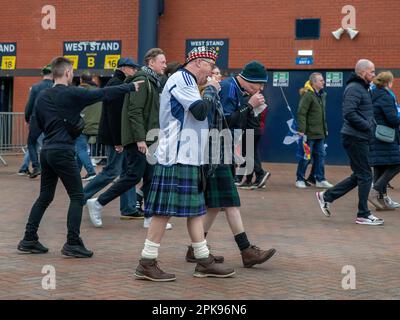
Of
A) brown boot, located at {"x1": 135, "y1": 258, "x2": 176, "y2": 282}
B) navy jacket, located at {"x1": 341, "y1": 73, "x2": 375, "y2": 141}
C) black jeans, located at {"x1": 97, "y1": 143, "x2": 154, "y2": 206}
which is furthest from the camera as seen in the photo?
navy jacket, located at {"x1": 341, "y1": 73, "x2": 375, "y2": 141}

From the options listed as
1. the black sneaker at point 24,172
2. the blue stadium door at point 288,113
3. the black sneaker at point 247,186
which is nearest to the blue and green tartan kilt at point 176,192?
the black sneaker at point 247,186

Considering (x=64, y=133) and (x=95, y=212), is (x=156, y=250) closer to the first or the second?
(x=64, y=133)

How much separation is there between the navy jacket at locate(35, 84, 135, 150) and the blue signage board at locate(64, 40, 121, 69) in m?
12.8

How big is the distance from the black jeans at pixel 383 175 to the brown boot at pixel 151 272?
5469 mm

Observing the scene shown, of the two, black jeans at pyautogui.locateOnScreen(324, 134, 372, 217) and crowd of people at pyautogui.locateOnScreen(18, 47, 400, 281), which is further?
black jeans at pyautogui.locateOnScreen(324, 134, 372, 217)

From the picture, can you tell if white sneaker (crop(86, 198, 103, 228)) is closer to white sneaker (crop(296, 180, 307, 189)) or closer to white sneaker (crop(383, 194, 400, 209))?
white sneaker (crop(383, 194, 400, 209))

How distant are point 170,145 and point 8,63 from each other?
15.9 metres

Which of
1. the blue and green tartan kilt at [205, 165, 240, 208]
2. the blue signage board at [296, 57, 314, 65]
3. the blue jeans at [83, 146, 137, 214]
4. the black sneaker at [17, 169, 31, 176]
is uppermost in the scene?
the blue signage board at [296, 57, 314, 65]

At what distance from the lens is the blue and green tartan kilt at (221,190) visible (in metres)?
6.63

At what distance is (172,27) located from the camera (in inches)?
757

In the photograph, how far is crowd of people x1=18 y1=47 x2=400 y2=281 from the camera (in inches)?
241

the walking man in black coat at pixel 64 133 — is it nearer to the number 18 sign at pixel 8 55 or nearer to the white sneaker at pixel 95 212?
the white sneaker at pixel 95 212

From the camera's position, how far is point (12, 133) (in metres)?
18.9

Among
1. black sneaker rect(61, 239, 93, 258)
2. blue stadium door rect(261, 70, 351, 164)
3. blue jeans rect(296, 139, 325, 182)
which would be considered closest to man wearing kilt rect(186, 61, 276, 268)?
black sneaker rect(61, 239, 93, 258)
